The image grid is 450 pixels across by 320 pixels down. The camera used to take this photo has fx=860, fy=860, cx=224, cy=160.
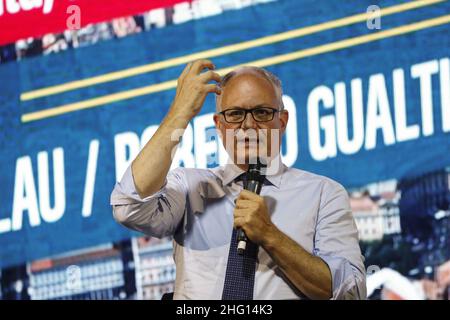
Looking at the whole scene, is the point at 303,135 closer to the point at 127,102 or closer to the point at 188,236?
the point at 127,102

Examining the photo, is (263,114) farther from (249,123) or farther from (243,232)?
(243,232)

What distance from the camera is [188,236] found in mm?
2117

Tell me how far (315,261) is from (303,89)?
152cm

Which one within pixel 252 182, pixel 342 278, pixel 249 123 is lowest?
pixel 342 278

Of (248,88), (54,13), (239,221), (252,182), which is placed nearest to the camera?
(239,221)

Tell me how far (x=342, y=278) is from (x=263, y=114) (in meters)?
0.44

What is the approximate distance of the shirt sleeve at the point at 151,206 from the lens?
1996 mm

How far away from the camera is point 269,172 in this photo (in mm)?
2199

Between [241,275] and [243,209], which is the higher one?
[243,209]

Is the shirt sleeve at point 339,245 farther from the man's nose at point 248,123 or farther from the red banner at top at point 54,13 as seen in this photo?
the red banner at top at point 54,13

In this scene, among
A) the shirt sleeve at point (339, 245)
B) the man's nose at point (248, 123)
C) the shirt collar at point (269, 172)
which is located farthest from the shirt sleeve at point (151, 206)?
the shirt sleeve at point (339, 245)

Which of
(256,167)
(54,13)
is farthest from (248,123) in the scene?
(54,13)

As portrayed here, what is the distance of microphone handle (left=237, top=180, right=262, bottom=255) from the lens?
1908 mm

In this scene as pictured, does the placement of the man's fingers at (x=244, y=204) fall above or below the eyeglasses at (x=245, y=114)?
below
